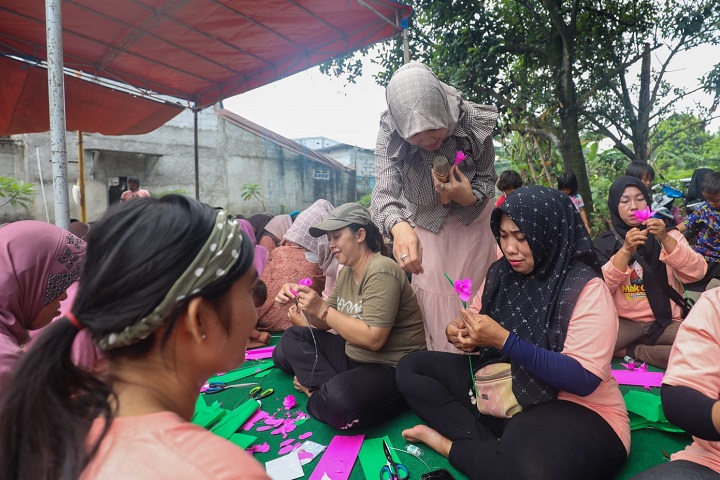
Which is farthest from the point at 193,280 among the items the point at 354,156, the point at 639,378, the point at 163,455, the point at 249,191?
the point at 354,156

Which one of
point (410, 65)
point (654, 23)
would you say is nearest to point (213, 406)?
point (410, 65)

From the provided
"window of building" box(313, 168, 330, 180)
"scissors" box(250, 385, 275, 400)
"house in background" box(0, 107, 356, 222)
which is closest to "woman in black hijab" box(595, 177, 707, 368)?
"scissors" box(250, 385, 275, 400)

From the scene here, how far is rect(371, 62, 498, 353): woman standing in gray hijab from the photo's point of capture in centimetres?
221

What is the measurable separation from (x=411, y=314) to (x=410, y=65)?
1.49 meters

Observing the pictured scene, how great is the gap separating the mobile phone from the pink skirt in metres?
0.93

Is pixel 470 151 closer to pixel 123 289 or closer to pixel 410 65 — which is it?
pixel 410 65

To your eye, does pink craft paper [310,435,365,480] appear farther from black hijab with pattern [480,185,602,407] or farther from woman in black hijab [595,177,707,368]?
woman in black hijab [595,177,707,368]

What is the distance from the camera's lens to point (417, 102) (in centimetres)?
217

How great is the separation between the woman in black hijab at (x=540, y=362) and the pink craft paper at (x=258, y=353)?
6.50ft

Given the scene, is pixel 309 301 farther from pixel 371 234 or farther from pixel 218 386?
pixel 218 386

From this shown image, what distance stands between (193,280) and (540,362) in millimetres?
1462

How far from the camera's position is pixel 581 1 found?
656 cm

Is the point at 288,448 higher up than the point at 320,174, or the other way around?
the point at 320,174

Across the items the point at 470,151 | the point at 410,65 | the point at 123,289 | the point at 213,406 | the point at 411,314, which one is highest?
the point at 410,65
